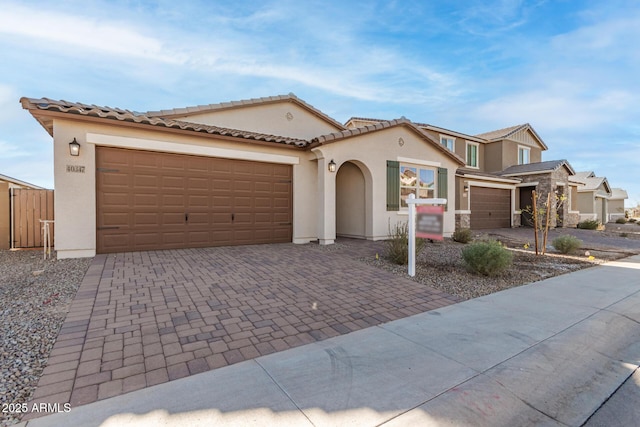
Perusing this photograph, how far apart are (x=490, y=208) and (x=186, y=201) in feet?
57.5

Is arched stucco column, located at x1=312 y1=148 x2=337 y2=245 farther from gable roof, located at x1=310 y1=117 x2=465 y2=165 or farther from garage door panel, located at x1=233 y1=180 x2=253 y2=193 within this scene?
garage door panel, located at x1=233 y1=180 x2=253 y2=193

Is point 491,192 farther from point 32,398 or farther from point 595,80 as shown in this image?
point 32,398

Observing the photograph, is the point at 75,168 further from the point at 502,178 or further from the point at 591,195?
the point at 591,195

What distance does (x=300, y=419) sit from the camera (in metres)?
2.06

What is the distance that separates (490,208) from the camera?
18.4 meters

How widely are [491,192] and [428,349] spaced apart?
1826 cm

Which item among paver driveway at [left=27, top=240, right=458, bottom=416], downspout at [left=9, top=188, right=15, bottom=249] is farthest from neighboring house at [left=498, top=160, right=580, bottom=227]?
downspout at [left=9, top=188, right=15, bottom=249]

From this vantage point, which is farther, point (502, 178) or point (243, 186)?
point (502, 178)

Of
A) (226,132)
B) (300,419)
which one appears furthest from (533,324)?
(226,132)

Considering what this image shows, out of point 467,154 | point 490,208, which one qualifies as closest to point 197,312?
point 490,208

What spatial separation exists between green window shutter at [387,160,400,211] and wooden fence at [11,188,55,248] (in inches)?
436

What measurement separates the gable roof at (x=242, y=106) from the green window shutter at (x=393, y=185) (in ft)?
13.6

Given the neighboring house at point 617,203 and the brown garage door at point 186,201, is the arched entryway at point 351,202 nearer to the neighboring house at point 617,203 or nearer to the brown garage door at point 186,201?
the brown garage door at point 186,201

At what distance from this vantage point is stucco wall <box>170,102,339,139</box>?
1166cm
